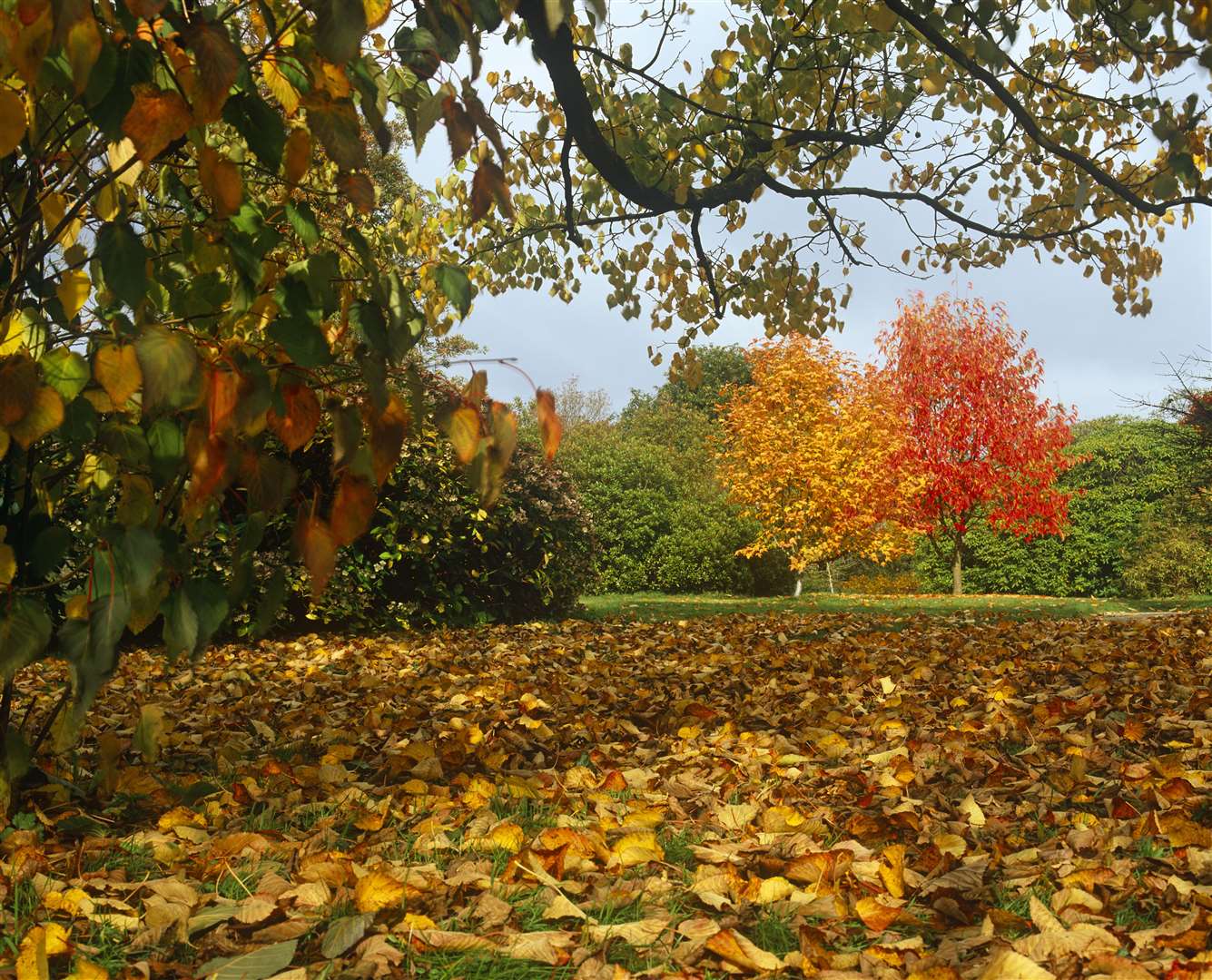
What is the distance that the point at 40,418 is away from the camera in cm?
177

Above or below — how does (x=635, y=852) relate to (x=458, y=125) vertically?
below

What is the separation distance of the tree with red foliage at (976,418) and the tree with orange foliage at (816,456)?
0.56 meters

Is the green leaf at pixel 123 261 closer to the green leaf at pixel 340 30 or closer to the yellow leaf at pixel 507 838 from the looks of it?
the green leaf at pixel 340 30

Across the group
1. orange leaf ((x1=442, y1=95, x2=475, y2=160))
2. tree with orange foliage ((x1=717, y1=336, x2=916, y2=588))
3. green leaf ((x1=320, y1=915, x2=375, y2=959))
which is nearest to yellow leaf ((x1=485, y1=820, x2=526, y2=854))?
green leaf ((x1=320, y1=915, x2=375, y2=959))

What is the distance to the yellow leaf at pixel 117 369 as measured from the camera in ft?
5.55

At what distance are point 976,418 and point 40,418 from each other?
17.1 metres

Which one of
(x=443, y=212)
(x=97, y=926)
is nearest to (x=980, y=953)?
(x=97, y=926)

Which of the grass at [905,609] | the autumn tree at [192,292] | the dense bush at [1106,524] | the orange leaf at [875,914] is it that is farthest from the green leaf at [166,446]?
the dense bush at [1106,524]

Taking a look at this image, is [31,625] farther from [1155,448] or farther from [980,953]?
[1155,448]

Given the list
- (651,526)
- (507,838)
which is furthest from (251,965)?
(651,526)

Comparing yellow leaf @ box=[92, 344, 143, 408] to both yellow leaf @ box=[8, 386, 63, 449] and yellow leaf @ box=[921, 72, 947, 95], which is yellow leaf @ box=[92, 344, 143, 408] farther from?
yellow leaf @ box=[921, 72, 947, 95]

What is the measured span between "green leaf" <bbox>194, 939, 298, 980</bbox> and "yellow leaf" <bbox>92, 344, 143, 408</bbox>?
3.39 ft

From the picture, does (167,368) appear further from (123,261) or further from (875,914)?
(875,914)

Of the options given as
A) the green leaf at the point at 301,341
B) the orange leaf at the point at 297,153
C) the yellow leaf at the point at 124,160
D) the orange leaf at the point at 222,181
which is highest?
the yellow leaf at the point at 124,160
